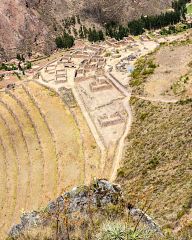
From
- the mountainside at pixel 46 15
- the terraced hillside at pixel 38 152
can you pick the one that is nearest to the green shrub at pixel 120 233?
the terraced hillside at pixel 38 152

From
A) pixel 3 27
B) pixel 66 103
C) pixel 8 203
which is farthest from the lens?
pixel 3 27

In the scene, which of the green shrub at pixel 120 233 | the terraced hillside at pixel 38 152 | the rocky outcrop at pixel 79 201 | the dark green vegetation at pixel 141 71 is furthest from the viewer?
the dark green vegetation at pixel 141 71

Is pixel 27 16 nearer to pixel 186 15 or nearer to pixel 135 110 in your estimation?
pixel 186 15

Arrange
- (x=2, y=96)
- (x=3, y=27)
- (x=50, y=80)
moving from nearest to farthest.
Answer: (x=2, y=96), (x=50, y=80), (x=3, y=27)

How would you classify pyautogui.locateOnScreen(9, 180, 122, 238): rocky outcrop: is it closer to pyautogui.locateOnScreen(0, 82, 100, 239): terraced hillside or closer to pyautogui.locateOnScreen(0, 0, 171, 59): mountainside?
pyautogui.locateOnScreen(0, 82, 100, 239): terraced hillside

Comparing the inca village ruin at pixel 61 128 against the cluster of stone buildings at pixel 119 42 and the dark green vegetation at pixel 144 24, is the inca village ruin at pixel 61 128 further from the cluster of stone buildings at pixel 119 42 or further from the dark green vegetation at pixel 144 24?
the dark green vegetation at pixel 144 24

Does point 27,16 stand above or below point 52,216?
below

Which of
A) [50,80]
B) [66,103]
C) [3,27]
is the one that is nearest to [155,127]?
[66,103]
